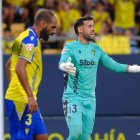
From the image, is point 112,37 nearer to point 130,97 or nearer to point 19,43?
point 130,97

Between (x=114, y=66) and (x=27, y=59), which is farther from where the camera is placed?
(x=114, y=66)

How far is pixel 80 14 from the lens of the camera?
14.8 m

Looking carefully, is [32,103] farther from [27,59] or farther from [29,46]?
[29,46]

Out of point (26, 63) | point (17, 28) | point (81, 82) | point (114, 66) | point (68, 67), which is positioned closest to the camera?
point (26, 63)

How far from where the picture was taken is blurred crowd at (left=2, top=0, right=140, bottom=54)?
47.7ft

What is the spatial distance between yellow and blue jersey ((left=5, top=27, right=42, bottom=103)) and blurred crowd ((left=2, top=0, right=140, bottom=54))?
585 cm

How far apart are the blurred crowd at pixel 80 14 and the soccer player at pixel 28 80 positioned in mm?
5809

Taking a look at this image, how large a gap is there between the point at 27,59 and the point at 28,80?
0.23 metres

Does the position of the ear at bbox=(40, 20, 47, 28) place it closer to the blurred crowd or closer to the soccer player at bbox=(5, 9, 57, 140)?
the soccer player at bbox=(5, 9, 57, 140)

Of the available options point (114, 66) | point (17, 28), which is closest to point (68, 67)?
point (114, 66)

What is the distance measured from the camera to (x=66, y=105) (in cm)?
912

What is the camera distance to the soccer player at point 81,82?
9.01 meters

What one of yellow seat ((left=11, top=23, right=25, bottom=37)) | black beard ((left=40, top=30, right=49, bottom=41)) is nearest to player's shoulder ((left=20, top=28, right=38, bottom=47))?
black beard ((left=40, top=30, right=49, bottom=41))

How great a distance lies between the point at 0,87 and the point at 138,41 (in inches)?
320
